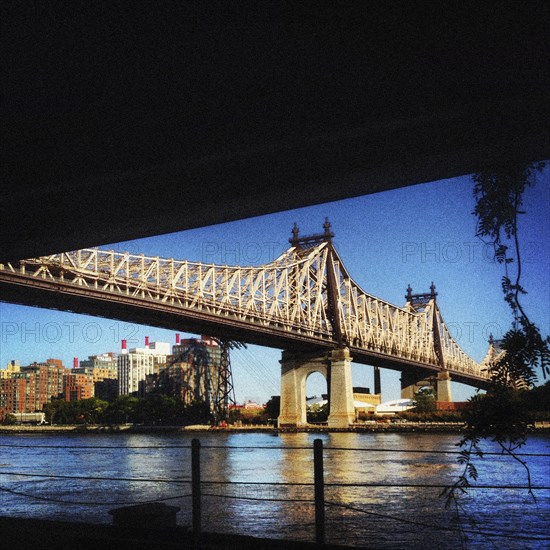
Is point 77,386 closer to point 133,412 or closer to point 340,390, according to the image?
point 133,412

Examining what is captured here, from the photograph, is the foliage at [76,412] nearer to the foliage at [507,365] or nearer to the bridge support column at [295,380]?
the bridge support column at [295,380]

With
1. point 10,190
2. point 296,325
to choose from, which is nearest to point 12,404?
point 296,325

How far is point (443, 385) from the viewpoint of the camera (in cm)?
10006

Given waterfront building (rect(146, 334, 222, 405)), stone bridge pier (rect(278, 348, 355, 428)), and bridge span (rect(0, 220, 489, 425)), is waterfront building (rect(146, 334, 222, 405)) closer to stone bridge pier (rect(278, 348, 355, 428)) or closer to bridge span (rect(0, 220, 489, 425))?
bridge span (rect(0, 220, 489, 425))

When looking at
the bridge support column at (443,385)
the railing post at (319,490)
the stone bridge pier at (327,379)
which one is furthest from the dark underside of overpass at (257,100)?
→ the bridge support column at (443,385)

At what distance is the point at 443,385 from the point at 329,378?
112ft

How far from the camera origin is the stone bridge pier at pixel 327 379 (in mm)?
70688

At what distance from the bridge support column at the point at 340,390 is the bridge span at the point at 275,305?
0.13 metres

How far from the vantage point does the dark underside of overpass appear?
3.93 metres

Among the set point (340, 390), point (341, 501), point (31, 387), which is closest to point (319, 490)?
point (341, 501)

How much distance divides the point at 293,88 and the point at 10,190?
3.18 m

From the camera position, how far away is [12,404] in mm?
174500

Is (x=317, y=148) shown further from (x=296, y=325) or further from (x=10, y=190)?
(x=296, y=325)

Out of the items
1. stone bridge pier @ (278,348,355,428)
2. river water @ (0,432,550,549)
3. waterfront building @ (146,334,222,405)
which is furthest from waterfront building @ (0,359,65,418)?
river water @ (0,432,550,549)
